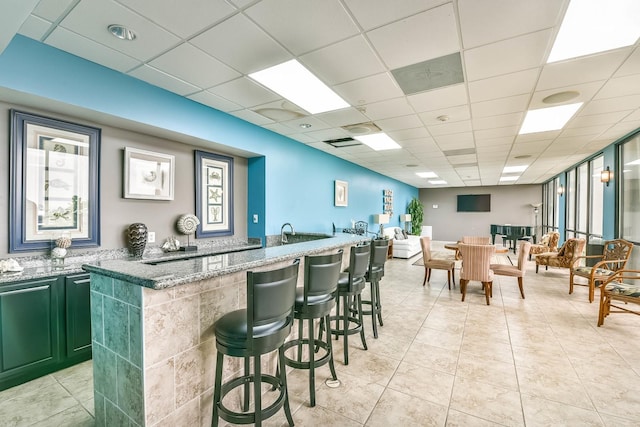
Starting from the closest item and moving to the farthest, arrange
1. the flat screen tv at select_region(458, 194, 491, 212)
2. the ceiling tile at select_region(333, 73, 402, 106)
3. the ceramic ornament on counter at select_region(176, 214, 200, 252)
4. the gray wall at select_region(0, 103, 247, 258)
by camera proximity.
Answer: the gray wall at select_region(0, 103, 247, 258), the ceiling tile at select_region(333, 73, 402, 106), the ceramic ornament on counter at select_region(176, 214, 200, 252), the flat screen tv at select_region(458, 194, 491, 212)

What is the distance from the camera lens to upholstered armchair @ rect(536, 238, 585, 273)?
518cm

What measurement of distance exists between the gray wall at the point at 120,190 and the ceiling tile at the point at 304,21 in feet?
7.01

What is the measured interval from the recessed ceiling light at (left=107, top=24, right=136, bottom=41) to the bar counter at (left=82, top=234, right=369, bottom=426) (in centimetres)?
169

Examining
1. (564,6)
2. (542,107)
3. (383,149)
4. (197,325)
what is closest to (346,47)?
(564,6)

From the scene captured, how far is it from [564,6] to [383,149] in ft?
12.9

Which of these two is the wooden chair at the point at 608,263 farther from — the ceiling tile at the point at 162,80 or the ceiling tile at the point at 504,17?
the ceiling tile at the point at 162,80

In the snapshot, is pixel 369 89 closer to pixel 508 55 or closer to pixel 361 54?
pixel 361 54

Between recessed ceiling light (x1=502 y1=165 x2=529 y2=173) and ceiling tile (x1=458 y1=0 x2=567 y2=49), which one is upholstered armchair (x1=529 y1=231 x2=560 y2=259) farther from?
ceiling tile (x1=458 y1=0 x2=567 y2=49)

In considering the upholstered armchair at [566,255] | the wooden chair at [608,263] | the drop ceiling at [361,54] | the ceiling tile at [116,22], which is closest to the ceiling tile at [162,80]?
the drop ceiling at [361,54]

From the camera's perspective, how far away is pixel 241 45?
7.30ft

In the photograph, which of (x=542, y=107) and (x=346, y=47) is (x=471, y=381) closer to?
(x=346, y=47)

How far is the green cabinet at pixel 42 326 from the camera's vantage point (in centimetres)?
210

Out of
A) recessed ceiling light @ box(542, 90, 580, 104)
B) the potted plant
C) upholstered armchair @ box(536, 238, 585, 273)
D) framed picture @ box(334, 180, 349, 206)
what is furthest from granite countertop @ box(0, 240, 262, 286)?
the potted plant

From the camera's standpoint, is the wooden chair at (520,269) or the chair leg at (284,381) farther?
the wooden chair at (520,269)
